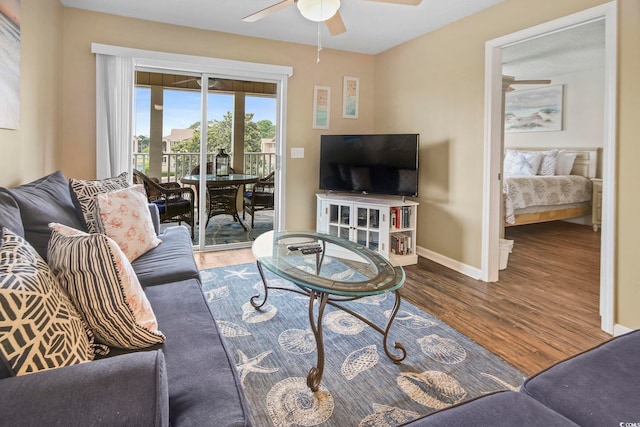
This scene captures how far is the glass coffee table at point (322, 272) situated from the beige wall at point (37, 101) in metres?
1.58

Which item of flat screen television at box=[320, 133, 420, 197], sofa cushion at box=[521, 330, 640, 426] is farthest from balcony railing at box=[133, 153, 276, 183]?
sofa cushion at box=[521, 330, 640, 426]

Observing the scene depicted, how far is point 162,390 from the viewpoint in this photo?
792 millimetres

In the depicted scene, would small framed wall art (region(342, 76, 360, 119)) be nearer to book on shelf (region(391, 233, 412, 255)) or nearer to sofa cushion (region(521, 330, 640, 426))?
book on shelf (region(391, 233, 412, 255))

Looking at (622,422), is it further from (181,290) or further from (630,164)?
(630,164)

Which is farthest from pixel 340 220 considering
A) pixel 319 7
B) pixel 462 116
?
pixel 319 7

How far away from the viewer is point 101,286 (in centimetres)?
110

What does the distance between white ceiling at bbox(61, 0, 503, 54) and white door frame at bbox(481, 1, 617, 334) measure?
1.83 feet

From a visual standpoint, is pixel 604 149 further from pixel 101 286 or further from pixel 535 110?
pixel 535 110

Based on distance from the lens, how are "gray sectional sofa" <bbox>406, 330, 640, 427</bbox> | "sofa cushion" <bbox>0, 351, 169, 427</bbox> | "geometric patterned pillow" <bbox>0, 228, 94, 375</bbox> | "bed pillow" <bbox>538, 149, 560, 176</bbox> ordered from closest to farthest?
1. "sofa cushion" <bbox>0, 351, 169, 427</bbox>
2. "geometric patterned pillow" <bbox>0, 228, 94, 375</bbox>
3. "gray sectional sofa" <bbox>406, 330, 640, 427</bbox>
4. "bed pillow" <bbox>538, 149, 560, 176</bbox>

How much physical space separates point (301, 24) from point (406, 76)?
1.36 metres

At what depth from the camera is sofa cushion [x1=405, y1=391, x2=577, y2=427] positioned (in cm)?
90

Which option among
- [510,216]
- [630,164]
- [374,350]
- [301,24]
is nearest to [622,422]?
[374,350]

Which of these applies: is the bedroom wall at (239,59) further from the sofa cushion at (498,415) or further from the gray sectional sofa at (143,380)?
the sofa cushion at (498,415)

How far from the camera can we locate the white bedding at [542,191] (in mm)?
4914
